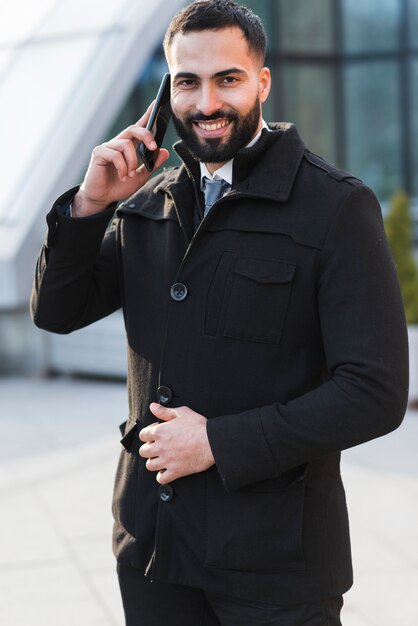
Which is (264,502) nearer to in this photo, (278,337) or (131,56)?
(278,337)

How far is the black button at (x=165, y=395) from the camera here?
7.50ft

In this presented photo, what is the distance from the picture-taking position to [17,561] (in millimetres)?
4793

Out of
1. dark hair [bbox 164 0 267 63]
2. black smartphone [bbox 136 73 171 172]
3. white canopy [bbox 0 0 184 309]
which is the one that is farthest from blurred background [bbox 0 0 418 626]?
dark hair [bbox 164 0 267 63]

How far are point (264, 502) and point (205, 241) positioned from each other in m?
0.60

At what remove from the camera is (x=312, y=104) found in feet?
46.7

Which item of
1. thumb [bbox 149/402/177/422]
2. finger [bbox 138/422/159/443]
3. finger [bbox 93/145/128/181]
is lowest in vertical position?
finger [bbox 138/422/159/443]

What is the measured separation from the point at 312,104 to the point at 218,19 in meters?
12.4

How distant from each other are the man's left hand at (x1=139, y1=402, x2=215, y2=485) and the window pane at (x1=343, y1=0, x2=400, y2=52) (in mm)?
12880

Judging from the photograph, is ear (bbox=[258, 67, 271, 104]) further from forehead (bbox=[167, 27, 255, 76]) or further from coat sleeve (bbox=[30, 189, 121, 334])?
coat sleeve (bbox=[30, 189, 121, 334])

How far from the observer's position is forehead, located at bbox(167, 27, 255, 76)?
7.16ft

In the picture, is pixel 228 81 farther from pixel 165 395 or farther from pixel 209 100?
pixel 165 395

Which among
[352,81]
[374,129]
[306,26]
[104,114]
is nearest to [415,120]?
[374,129]

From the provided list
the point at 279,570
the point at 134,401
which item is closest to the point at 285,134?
the point at 134,401

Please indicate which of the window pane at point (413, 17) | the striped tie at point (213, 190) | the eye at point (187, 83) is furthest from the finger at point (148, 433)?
the window pane at point (413, 17)
